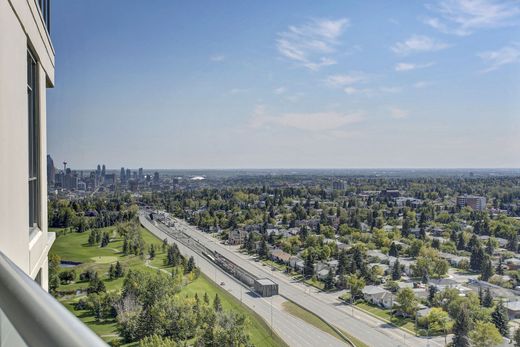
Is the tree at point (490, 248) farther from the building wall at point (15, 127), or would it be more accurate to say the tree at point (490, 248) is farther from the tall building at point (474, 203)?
the building wall at point (15, 127)

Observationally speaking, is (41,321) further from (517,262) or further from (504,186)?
(504,186)

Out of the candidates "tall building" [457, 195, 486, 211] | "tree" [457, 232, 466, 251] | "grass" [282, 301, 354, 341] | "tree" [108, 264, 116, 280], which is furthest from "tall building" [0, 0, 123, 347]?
"tall building" [457, 195, 486, 211]

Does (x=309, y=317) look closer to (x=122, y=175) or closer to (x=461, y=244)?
(x=461, y=244)

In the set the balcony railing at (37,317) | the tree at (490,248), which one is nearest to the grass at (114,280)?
the balcony railing at (37,317)

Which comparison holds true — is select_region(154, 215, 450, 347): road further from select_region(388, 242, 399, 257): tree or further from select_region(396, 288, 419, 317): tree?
select_region(388, 242, 399, 257): tree

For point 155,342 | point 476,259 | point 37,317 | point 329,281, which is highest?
point 37,317

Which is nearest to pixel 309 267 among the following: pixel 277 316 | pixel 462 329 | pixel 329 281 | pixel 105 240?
pixel 329 281

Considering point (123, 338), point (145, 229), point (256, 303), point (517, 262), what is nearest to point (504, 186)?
point (517, 262)
